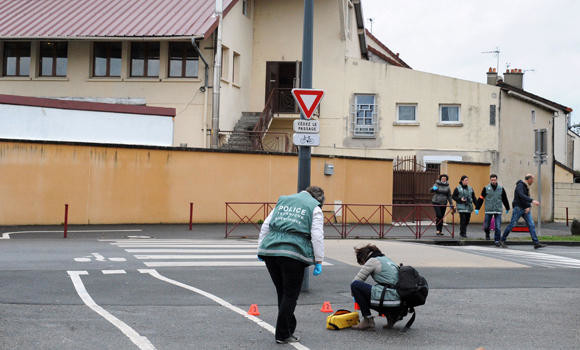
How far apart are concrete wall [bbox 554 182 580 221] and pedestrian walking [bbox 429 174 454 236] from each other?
693 inches

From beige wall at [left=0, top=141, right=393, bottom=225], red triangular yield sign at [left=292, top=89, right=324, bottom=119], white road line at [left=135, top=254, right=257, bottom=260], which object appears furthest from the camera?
beige wall at [left=0, top=141, right=393, bottom=225]

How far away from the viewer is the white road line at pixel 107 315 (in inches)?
283

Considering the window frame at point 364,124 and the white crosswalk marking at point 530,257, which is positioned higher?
the window frame at point 364,124

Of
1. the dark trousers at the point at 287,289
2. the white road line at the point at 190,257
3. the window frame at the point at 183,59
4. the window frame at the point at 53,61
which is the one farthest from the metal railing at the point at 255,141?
the dark trousers at the point at 287,289

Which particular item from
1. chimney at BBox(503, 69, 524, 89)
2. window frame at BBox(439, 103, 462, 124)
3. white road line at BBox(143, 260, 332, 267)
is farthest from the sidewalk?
chimney at BBox(503, 69, 524, 89)

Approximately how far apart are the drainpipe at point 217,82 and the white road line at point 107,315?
56.5ft

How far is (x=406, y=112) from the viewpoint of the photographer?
32781 millimetres

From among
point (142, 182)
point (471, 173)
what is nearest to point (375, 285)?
point (142, 182)

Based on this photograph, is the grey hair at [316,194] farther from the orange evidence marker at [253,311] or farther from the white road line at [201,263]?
the white road line at [201,263]

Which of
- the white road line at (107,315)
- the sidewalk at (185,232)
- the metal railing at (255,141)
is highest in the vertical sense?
the metal railing at (255,141)

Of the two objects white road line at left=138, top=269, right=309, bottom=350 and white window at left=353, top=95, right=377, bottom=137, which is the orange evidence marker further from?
white window at left=353, top=95, right=377, bottom=137

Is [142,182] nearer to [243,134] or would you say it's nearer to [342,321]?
[243,134]

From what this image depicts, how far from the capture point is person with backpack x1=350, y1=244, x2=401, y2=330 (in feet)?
25.6

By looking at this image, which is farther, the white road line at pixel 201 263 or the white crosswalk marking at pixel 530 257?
the white crosswalk marking at pixel 530 257
